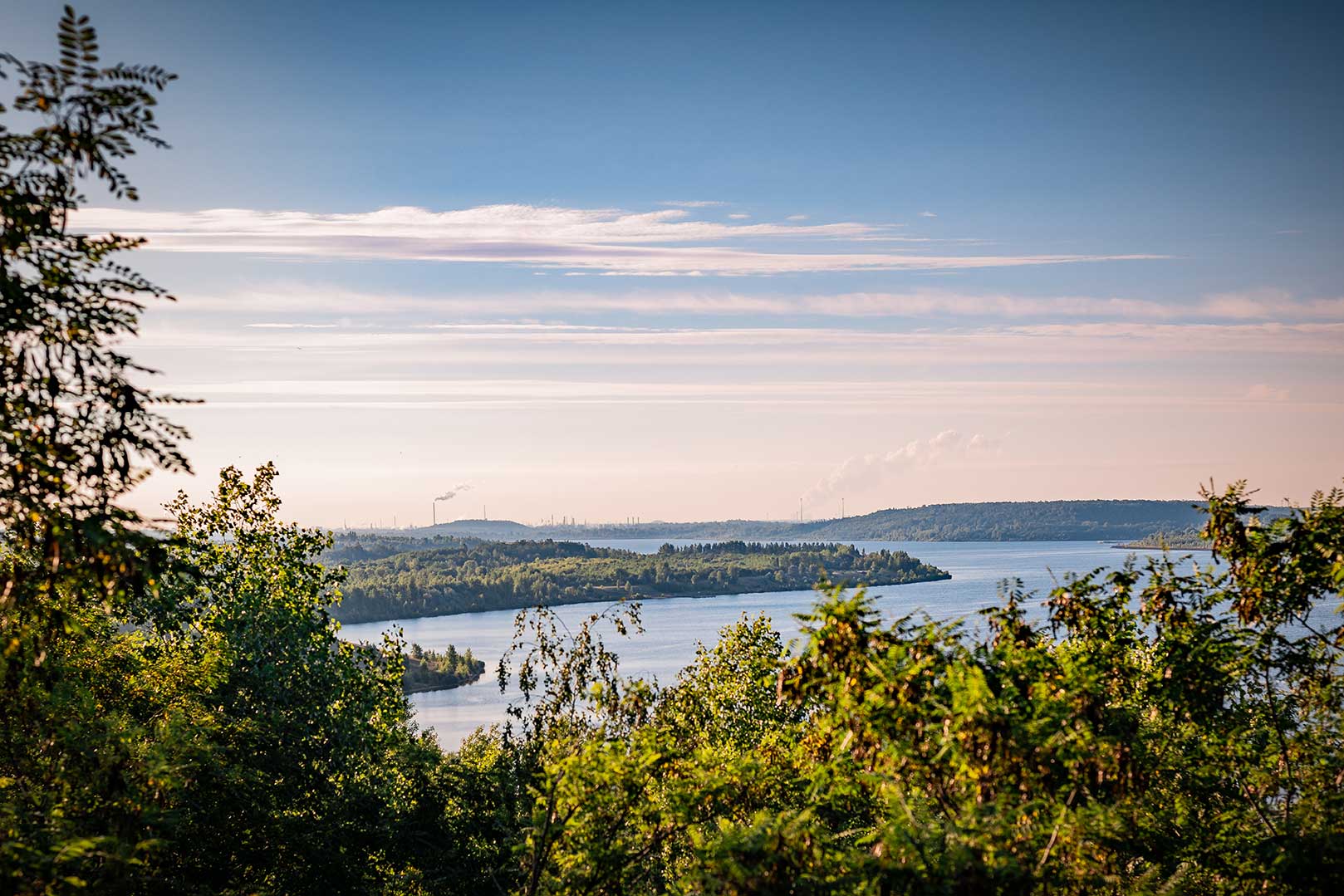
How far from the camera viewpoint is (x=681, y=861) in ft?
28.2

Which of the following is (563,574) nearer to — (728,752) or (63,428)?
(728,752)

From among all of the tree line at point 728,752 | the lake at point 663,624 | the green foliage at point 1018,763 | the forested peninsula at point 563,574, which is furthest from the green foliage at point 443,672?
the green foliage at point 1018,763

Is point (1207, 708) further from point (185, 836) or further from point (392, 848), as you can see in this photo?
point (392, 848)

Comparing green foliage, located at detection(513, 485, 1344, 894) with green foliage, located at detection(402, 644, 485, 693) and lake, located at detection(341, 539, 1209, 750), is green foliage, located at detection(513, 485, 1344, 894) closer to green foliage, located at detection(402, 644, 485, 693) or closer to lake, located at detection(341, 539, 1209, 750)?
lake, located at detection(341, 539, 1209, 750)

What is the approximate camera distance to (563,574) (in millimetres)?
143500

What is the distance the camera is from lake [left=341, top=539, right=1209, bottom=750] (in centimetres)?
5947

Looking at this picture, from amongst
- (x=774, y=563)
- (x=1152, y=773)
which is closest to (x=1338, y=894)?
(x=1152, y=773)

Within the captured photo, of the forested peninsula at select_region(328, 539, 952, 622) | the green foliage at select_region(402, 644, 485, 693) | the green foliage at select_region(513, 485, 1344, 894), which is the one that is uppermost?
the green foliage at select_region(513, 485, 1344, 894)

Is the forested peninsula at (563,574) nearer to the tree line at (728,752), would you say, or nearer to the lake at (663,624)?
the lake at (663,624)

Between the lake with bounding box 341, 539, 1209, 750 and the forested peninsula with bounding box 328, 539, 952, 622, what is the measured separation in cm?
350

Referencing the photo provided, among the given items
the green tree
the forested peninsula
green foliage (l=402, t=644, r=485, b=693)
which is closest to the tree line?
the green tree

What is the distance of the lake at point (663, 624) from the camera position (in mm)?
59469

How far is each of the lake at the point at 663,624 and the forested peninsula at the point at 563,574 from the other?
3.50 meters

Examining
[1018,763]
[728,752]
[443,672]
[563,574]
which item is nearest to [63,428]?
[1018,763]
